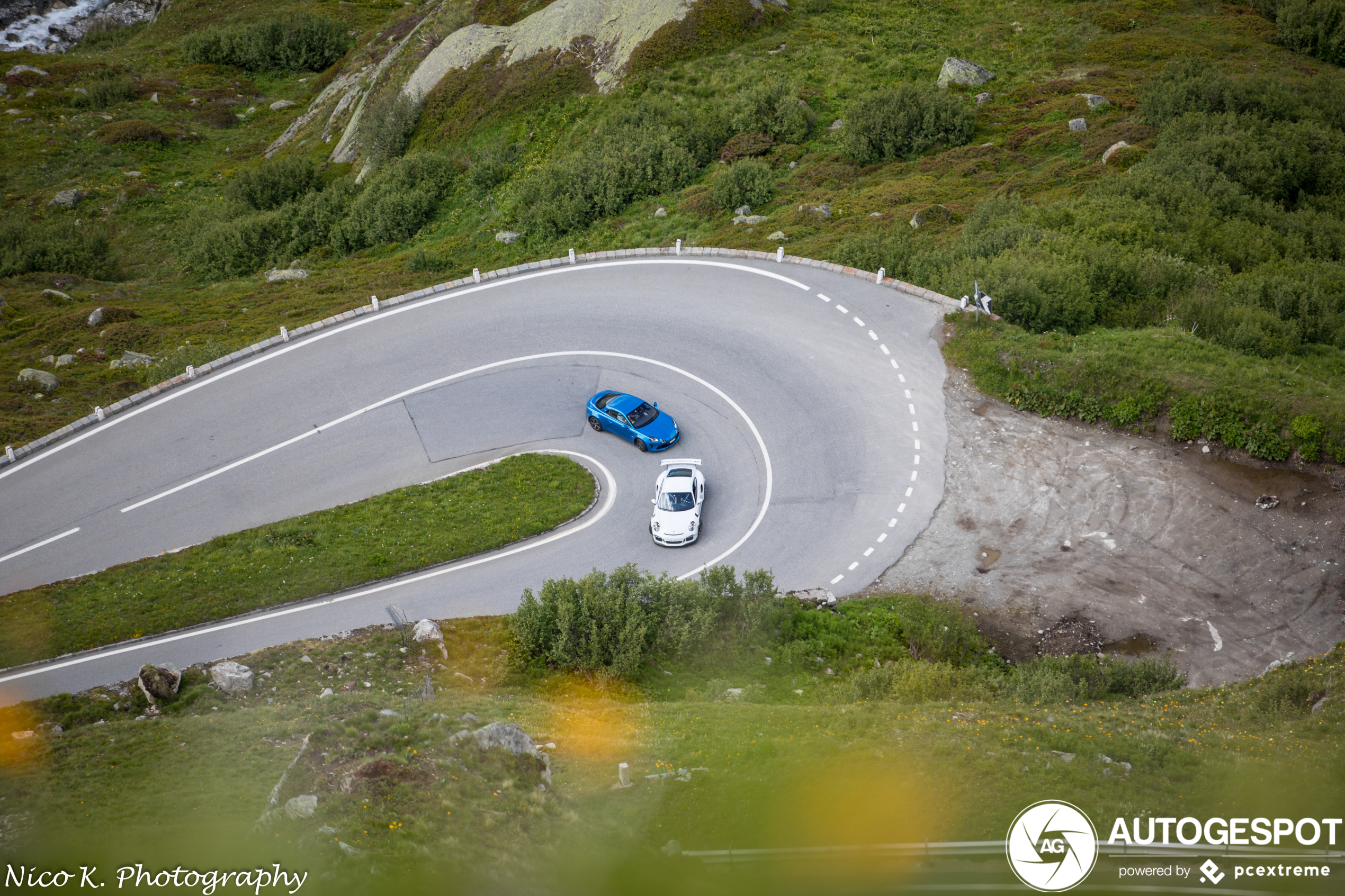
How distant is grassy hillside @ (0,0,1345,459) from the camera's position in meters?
30.2

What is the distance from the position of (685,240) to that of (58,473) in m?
25.5

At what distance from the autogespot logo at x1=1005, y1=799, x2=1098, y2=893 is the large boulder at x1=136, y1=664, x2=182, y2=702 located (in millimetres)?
17258

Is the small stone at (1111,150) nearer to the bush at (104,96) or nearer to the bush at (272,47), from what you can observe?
the bush at (272,47)

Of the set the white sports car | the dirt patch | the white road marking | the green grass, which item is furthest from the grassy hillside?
the green grass

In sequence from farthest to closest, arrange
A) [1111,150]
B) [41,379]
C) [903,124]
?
1. [903,124]
2. [1111,150]
3. [41,379]

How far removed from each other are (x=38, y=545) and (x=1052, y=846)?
2821 centimetres

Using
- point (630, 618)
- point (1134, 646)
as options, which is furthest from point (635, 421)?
point (1134, 646)

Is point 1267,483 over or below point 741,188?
below

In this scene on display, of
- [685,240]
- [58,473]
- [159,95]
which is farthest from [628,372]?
[159,95]

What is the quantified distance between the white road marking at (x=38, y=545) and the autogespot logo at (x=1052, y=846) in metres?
27.3

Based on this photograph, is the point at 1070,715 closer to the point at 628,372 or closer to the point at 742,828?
the point at 742,828

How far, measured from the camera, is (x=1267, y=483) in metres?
23.7

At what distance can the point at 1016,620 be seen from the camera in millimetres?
21719

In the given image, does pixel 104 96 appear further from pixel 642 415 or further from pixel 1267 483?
pixel 1267 483
